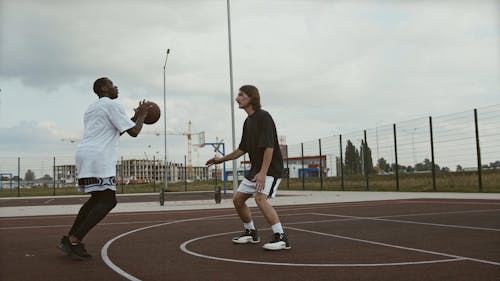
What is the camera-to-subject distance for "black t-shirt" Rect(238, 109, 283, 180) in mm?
5676

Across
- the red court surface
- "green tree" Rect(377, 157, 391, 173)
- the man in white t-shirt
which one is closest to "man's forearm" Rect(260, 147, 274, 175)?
the red court surface

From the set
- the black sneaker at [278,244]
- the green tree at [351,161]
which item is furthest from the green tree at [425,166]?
the black sneaker at [278,244]

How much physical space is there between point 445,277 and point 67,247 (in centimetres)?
365

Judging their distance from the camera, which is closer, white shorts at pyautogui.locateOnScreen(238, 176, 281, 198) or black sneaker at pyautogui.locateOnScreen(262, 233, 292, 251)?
black sneaker at pyautogui.locateOnScreen(262, 233, 292, 251)

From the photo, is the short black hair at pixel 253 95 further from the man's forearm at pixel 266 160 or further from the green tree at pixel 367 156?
the green tree at pixel 367 156

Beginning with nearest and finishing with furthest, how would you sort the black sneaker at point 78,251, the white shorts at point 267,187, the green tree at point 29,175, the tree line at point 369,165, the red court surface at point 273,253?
the red court surface at point 273,253 → the black sneaker at point 78,251 → the white shorts at point 267,187 → the tree line at point 369,165 → the green tree at point 29,175

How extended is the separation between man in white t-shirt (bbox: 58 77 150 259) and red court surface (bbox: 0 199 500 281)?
1.05 ft

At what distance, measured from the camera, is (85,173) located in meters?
5.05

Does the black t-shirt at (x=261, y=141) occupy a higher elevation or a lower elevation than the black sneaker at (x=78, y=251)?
higher

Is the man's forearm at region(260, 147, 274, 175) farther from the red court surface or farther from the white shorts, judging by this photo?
the red court surface

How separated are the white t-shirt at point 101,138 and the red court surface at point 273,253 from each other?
0.96 meters

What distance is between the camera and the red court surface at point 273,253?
4.26 meters

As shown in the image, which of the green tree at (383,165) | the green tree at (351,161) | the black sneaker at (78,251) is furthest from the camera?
the green tree at (351,161)

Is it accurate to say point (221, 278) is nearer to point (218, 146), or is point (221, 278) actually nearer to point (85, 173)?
point (85, 173)
